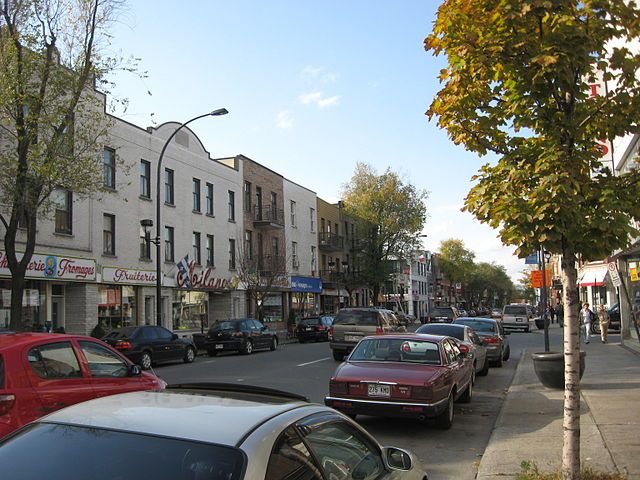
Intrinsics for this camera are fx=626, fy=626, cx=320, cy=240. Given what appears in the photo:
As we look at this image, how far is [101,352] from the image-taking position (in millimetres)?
7316

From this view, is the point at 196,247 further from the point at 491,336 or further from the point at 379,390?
the point at 379,390

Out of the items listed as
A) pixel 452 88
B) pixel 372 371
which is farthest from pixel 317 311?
pixel 452 88

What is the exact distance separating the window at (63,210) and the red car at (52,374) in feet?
57.3

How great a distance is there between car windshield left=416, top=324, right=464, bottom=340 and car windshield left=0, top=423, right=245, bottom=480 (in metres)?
12.6

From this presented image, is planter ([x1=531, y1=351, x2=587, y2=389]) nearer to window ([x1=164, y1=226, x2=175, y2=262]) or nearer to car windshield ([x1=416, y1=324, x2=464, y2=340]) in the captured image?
car windshield ([x1=416, y1=324, x2=464, y2=340])

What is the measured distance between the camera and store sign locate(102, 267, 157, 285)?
25.4 meters

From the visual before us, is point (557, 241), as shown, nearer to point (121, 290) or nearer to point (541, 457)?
point (541, 457)

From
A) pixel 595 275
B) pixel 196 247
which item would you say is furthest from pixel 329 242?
pixel 595 275

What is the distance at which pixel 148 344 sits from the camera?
19516 millimetres

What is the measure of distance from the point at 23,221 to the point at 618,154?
1943cm

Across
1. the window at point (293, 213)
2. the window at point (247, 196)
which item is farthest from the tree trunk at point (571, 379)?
the window at point (293, 213)

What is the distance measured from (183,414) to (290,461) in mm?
559

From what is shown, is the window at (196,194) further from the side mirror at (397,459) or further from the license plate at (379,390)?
the side mirror at (397,459)

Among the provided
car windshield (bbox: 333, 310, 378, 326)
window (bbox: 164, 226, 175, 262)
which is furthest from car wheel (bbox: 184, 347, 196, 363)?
window (bbox: 164, 226, 175, 262)
